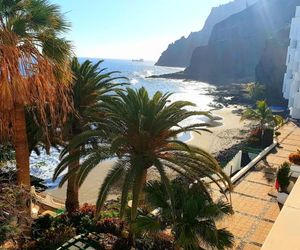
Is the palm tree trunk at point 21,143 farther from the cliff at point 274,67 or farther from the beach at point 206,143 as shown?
the cliff at point 274,67

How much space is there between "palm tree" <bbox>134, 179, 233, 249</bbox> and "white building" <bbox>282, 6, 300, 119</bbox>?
34477 mm

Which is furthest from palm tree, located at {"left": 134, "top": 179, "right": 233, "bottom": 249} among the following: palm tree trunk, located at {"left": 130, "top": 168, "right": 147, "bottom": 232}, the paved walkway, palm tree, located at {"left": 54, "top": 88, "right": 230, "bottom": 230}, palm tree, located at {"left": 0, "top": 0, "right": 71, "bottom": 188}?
palm tree, located at {"left": 0, "top": 0, "right": 71, "bottom": 188}

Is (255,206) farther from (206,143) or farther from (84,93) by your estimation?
(206,143)

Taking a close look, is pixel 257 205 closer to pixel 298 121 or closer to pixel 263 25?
pixel 298 121

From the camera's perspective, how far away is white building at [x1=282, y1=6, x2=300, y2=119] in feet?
130

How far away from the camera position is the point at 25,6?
354 inches

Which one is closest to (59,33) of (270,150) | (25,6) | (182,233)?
(25,6)

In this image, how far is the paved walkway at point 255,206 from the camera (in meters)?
12.1

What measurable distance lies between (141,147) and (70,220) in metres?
4.90

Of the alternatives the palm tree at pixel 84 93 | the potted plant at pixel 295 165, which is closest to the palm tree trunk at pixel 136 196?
the palm tree at pixel 84 93

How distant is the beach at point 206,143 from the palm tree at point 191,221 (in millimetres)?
14235

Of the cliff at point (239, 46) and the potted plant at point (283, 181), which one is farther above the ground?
the cliff at point (239, 46)

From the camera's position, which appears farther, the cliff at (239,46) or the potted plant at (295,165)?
the cliff at (239,46)

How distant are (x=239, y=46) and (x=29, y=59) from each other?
164815mm
